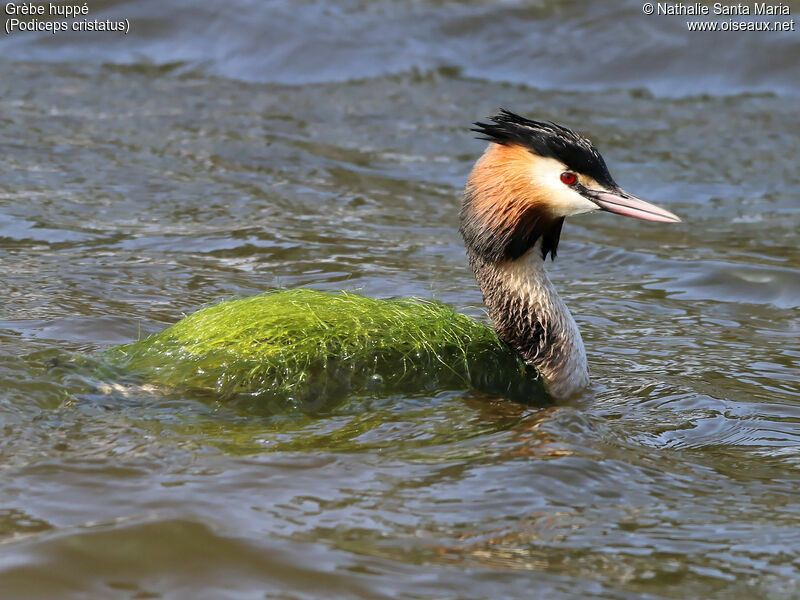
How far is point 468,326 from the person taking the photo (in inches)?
249

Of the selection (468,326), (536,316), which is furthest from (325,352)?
(536,316)

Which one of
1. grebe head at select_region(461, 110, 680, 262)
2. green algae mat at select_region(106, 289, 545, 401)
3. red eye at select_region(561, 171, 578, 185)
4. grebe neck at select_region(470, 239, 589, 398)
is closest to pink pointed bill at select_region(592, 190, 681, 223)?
grebe head at select_region(461, 110, 680, 262)

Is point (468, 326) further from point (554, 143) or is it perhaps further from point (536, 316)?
point (554, 143)

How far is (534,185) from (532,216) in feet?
0.56

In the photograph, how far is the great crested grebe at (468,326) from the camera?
18.8 feet

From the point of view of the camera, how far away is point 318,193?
34.4ft

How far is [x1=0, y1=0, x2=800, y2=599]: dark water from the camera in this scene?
14.4 ft

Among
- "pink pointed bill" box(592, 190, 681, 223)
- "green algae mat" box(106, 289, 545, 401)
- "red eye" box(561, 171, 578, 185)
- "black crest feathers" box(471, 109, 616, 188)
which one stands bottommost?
"green algae mat" box(106, 289, 545, 401)

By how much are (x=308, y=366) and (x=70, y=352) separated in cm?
146

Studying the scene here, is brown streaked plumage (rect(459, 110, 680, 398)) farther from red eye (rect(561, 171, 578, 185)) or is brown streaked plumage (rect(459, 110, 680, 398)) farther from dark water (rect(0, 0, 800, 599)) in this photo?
dark water (rect(0, 0, 800, 599))

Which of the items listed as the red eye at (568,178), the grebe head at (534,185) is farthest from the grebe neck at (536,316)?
the red eye at (568,178)

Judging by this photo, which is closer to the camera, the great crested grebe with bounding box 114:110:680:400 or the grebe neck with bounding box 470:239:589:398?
the great crested grebe with bounding box 114:110:680:400

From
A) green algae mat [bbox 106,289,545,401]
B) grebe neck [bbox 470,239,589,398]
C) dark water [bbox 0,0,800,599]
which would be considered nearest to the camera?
dark water [bbox 0,0,800,599]

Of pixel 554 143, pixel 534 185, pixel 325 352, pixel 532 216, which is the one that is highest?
pixel 554 143
